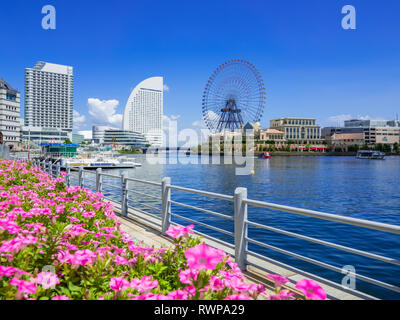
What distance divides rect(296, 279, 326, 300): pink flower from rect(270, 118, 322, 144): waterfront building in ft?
611

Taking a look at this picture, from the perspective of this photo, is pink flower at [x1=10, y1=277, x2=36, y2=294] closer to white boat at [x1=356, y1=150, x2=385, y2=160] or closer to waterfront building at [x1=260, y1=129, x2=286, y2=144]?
white boat at [x1=356, y1=150, x2=385, y2=160]

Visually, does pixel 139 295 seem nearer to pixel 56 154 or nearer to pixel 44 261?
pixel 44 261

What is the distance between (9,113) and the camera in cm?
10788

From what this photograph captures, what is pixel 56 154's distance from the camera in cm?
6019

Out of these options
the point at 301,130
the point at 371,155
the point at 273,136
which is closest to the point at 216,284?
the point at 371,155

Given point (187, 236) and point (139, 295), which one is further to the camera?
point (187, 236)

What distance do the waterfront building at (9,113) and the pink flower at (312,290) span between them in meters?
120

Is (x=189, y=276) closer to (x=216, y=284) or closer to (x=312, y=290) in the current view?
(x=216, y=284)

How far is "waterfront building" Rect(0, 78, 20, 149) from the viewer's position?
105312 millimetres

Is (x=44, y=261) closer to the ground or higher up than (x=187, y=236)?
closer to the ground

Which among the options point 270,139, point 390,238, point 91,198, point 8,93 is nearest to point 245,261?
point 91,198

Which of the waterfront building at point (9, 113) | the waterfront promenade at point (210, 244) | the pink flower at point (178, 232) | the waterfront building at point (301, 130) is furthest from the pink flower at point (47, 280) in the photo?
the waterfront building at point (301, 130)

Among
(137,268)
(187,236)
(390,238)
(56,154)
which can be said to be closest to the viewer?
(137,268)
